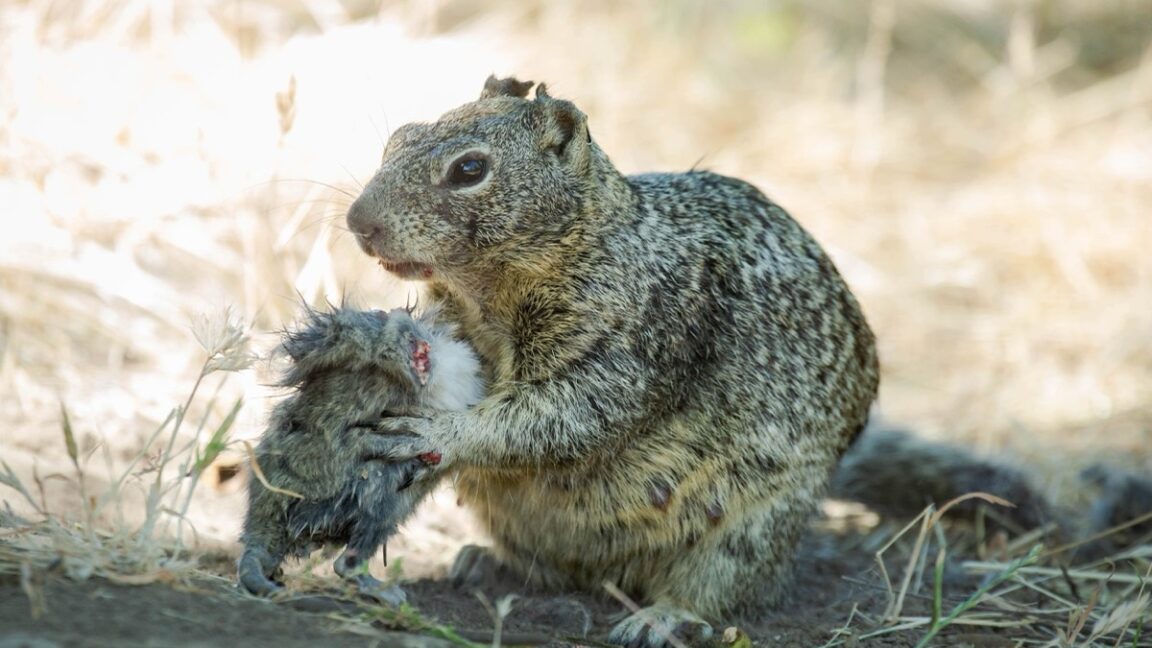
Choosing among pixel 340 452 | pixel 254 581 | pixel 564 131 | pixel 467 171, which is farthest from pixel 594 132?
pixel 254 581

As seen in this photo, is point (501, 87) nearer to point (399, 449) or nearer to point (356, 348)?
point (356, 348)

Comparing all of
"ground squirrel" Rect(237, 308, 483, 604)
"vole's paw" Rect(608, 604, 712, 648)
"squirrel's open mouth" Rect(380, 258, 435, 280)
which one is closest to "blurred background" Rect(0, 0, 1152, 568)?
"squirrel's open mouth" Rect(380, 258, 435, 280)

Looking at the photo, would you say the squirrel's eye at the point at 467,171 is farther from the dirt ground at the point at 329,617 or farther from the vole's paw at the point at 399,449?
the dirt ground at the point at 329,617

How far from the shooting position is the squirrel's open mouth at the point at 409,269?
4430 millimetres

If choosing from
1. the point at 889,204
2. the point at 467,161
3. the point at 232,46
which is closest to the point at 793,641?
the point at 467,161

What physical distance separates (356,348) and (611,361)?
0.91 m

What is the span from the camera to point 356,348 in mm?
4047

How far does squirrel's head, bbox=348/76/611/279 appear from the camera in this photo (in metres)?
4.38

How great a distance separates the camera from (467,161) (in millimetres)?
4512

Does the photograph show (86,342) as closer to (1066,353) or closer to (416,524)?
(416,524)

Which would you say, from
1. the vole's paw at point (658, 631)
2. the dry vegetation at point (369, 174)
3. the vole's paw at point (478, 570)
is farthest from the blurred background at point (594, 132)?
the vole's paw at point (658, 631)

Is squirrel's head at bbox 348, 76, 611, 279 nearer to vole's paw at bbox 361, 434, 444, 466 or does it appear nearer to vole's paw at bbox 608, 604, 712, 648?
vole's paw at bbox 361, 434, 444, 466

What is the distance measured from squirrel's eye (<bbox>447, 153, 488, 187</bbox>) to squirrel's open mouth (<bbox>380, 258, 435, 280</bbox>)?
0.30 meters

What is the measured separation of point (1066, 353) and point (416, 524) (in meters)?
4.49
